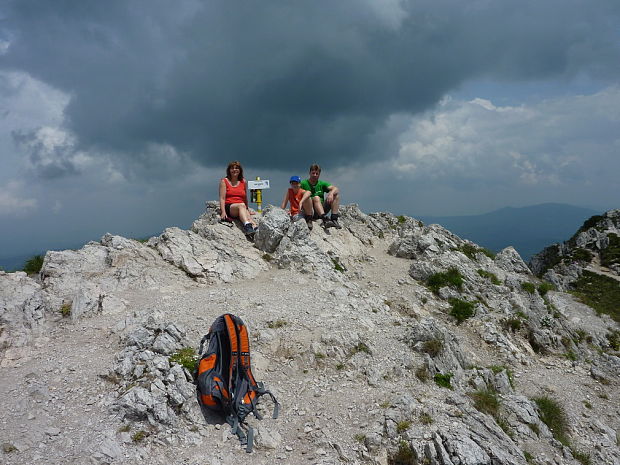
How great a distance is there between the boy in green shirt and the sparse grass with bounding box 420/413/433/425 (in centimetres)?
1277

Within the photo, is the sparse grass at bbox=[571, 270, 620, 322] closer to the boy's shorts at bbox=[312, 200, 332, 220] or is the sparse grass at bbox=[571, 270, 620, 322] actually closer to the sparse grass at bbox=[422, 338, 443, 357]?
the boy's shorts at bbox=[312, 200, 332, 220]

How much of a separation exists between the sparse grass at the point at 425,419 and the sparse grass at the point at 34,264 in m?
14.8

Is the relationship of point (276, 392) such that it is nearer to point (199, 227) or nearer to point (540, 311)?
point (199, 227)

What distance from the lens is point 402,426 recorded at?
788 cm

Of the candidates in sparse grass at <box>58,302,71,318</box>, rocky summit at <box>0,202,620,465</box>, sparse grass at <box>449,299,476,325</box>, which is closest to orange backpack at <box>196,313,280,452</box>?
rocky summit at <box>0,202,620,465</box>

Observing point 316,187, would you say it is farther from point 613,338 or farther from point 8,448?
point 613,338

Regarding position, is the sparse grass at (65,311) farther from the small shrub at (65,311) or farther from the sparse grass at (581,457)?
the sparse grass at (581,457)

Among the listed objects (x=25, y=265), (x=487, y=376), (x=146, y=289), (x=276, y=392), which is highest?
(x=25, y=265)

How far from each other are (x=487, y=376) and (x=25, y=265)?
18.7 metres

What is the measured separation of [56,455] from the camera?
6375 mm

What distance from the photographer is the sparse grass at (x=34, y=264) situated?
1295cm

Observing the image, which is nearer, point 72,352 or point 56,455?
point 56,455

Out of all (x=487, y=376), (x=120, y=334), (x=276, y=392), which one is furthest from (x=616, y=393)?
(x=120, y=334)

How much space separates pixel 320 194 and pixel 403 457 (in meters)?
14.2
